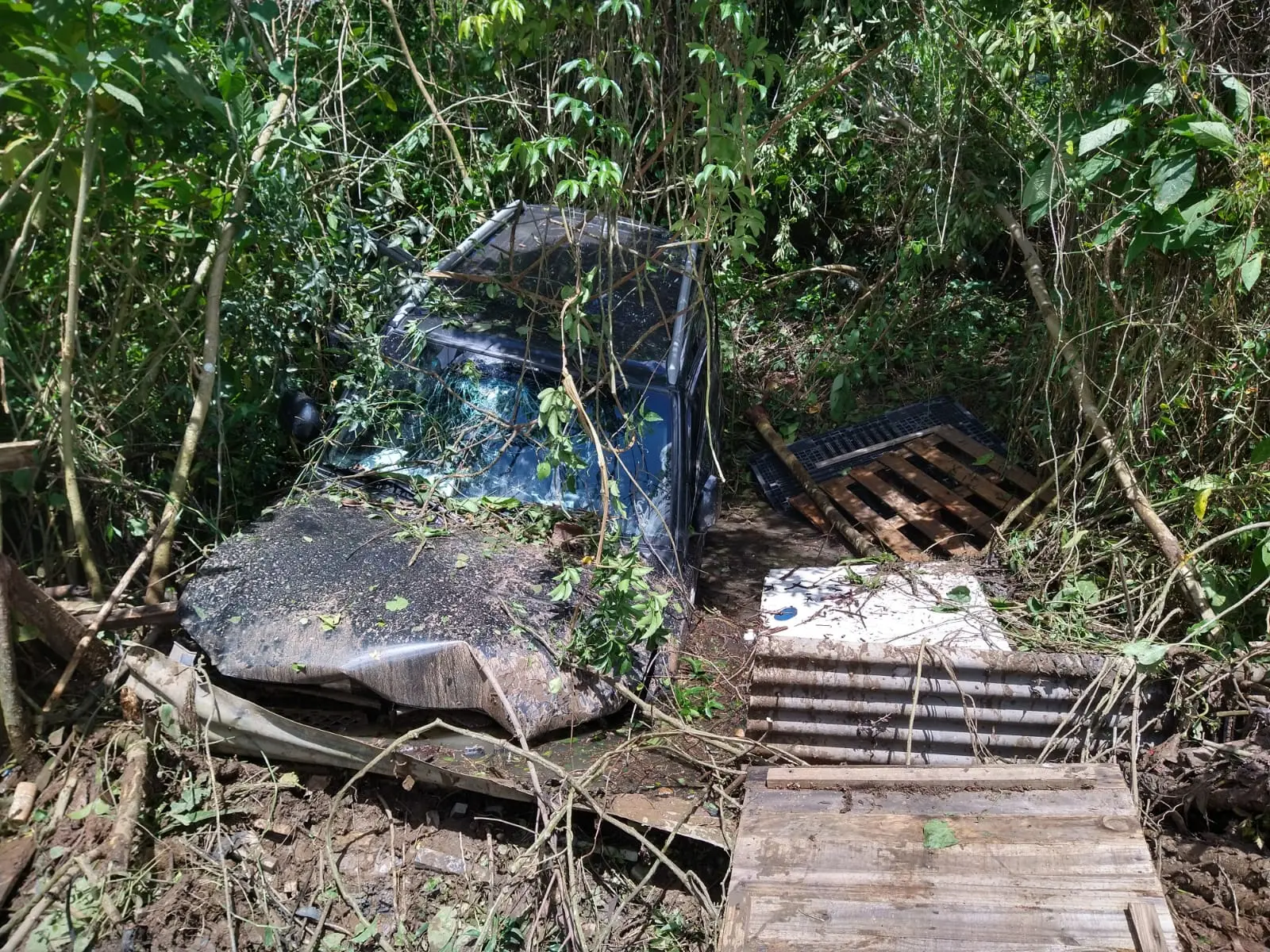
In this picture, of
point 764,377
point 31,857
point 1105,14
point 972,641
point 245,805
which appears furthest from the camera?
point 764,377

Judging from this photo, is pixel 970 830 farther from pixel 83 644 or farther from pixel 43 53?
pixel 43 53

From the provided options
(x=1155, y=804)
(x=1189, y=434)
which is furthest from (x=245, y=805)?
(x=1189, y=434)

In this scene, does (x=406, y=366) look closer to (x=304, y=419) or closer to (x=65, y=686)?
(x=304, y=419)

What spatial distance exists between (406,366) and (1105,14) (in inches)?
135

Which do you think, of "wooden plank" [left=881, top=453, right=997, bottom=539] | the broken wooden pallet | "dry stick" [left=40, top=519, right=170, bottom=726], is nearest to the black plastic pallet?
"wooden plank" [left=881, top=453, right=997, bottom=539]

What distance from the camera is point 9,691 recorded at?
3.16 metres

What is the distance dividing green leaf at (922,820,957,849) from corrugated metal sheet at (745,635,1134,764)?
52cm

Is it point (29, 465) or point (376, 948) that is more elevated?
point (29, 465)

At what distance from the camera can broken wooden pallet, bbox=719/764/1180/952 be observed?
248 centimetres

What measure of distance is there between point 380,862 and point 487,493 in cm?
150

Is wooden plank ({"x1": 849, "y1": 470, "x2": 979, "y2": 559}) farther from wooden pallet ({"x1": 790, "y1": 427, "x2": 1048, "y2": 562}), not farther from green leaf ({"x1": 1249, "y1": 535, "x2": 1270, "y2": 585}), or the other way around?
green leaf ({"x1": 1249, "y1": 535, "x2": 1270, "y2": 585})

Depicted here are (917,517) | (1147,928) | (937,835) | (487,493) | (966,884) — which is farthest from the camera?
(917,517)

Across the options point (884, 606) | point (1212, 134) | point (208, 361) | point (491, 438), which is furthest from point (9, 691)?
point (1212, 134)

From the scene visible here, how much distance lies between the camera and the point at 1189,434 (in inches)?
167
